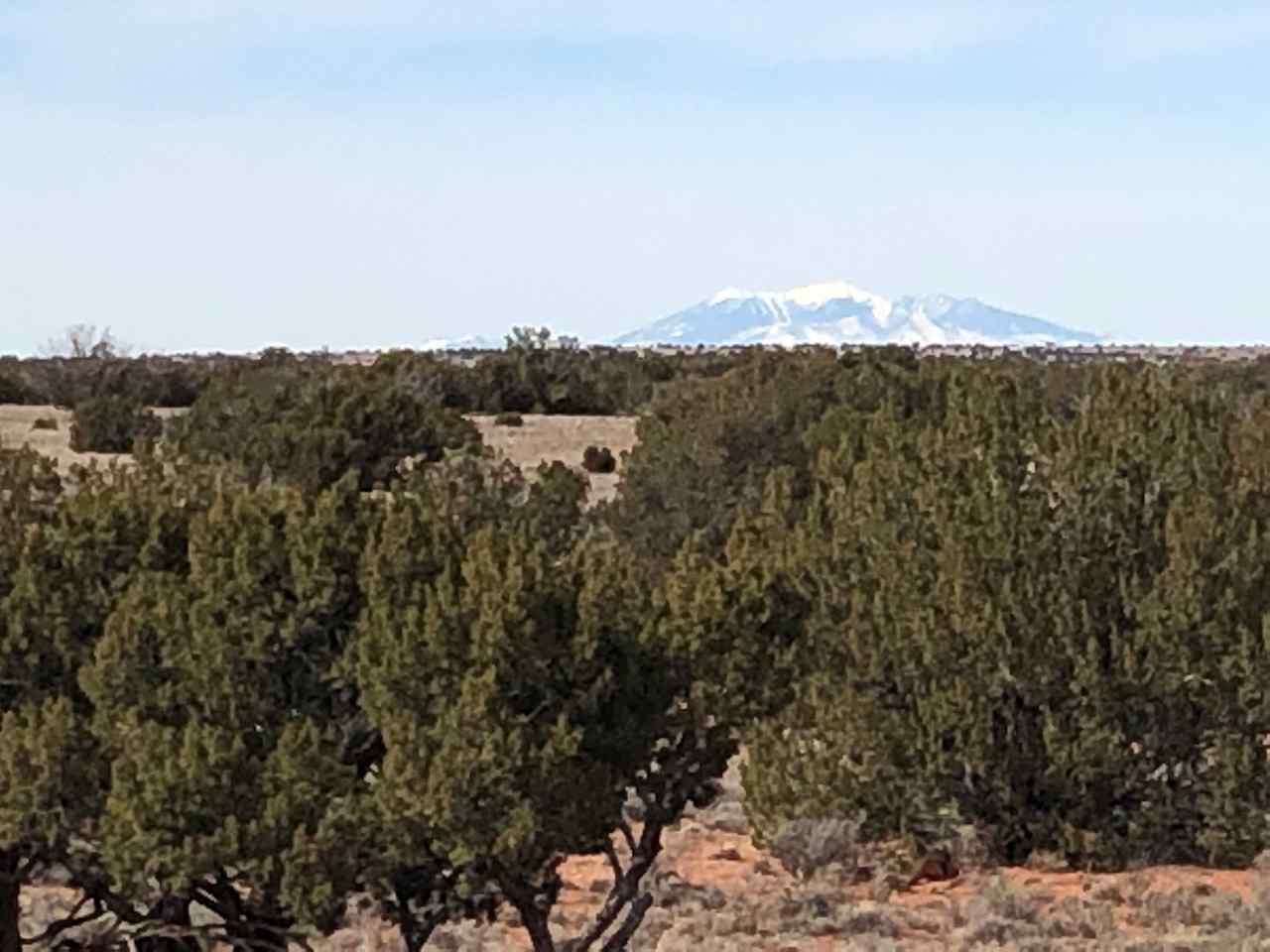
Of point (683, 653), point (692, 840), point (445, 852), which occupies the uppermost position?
point (683, 653)

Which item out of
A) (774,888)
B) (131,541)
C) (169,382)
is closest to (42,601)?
(131,541)

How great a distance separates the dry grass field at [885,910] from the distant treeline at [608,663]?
0.54 metres

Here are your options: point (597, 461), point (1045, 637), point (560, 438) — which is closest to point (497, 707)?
point (1045, 637)

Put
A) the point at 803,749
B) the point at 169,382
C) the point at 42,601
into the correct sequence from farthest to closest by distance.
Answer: the point at 169,382 < the point at 803,749 < the point at 42,601

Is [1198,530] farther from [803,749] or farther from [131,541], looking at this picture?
[131,541]

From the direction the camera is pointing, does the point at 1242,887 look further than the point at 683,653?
Yes

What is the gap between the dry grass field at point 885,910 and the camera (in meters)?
13.5

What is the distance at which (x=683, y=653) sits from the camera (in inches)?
392

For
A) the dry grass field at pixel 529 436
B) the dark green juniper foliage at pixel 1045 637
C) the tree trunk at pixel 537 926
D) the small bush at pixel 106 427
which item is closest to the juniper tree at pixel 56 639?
the tree trunk at pixel 537 926

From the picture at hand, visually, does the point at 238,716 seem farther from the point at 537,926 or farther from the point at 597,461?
the point at 597,461

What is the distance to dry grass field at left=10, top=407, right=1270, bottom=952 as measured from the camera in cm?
1347

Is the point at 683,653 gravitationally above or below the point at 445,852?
above

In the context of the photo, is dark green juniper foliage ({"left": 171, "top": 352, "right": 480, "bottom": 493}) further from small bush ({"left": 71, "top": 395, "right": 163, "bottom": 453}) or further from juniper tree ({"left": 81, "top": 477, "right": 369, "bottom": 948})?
juniper tree ({"left": 81, "top": 477, "right": 369, "bottom": 948})

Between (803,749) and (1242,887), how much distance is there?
132 inches
